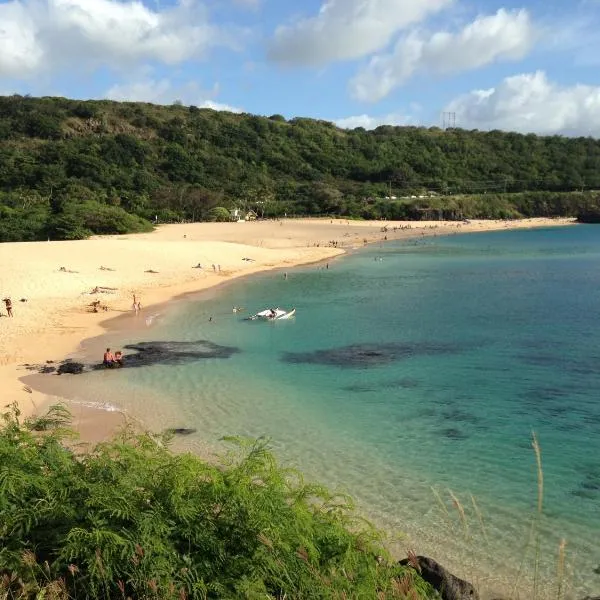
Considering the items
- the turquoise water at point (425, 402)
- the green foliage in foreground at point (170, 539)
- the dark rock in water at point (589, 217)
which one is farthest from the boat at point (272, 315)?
the dark rock in water at point (589, 217)

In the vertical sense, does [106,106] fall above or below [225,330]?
above

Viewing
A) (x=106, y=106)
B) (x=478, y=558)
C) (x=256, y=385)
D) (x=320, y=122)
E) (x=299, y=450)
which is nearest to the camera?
(x=478, y=558)

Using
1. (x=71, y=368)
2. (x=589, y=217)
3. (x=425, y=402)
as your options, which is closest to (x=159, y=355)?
(x=71, y=368)

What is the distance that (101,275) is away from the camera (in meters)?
38.1

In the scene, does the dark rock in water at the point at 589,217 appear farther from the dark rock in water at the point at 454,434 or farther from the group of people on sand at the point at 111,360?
the dark rock in water at the point at 454,434

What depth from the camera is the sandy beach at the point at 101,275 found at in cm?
2156

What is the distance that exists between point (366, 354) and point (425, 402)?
19.4ft

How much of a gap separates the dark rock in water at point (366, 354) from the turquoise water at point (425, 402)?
0.11m

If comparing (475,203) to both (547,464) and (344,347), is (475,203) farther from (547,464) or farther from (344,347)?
(547,464)

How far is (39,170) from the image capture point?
95.6 m

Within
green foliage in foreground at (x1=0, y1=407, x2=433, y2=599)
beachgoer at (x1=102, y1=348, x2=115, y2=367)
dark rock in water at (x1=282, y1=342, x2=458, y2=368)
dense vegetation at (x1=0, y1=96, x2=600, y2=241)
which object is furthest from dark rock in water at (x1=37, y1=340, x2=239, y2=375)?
dense vegetation at (x1=0, y1=96, x2=600, y2=241)

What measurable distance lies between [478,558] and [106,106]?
456ft

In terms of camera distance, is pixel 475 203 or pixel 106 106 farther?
pixel 106 106

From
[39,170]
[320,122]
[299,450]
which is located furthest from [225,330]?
[320,122]
